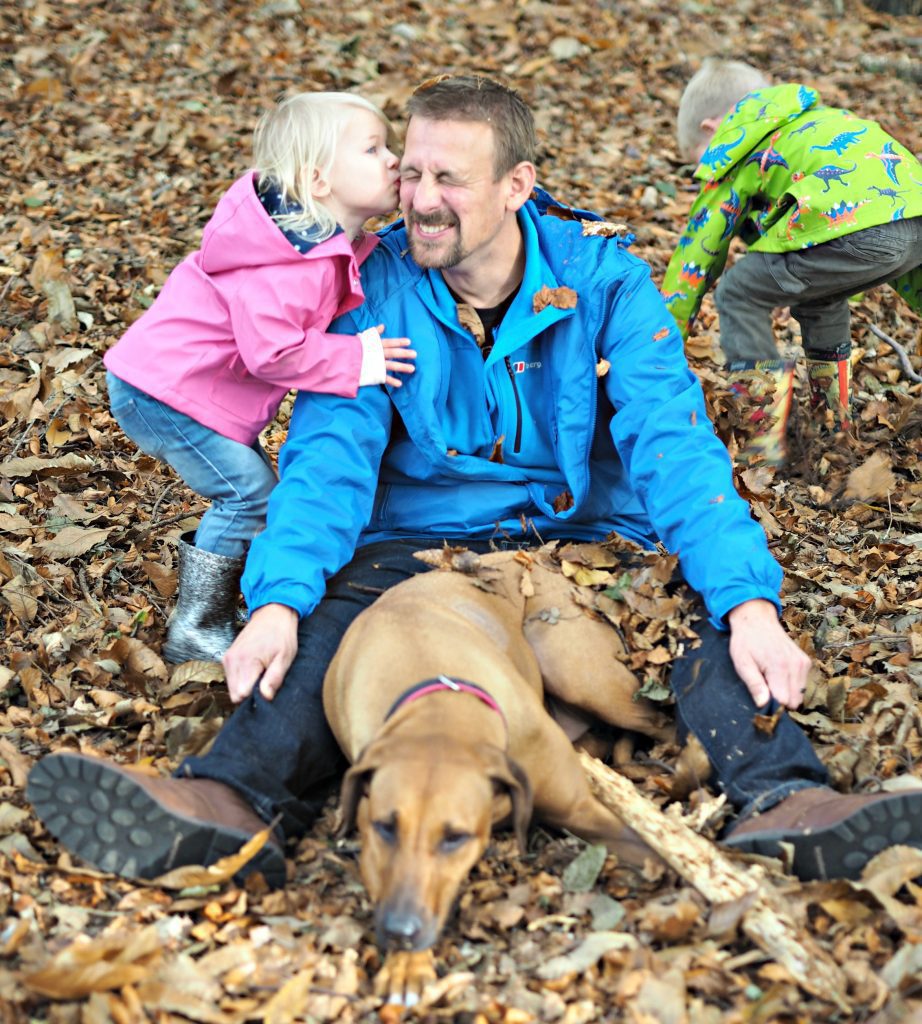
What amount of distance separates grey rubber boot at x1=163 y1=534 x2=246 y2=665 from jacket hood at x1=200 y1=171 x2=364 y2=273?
1.13 meters

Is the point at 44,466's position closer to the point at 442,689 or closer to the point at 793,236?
the point at 442,689

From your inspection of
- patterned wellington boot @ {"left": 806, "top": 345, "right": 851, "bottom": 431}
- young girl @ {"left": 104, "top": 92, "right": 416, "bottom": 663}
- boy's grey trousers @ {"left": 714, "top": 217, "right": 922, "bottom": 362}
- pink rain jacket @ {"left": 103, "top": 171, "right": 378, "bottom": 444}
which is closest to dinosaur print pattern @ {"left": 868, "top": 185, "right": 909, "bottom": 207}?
boy's grey trousers @ {"left": 714, "top": 217, "right": 922, "bottom": 362}

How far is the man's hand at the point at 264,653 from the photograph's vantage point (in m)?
3.68

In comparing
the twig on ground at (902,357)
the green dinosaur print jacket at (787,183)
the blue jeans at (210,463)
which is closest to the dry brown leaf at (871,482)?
the twig on ground at (902,357)

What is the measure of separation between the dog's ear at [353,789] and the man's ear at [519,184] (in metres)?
2.39

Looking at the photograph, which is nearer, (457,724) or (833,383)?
(457,724)

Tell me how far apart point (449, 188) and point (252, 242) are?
0.75m

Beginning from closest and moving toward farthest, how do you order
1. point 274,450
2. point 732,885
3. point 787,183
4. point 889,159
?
point 732,885
point 889,159
point 787,183
point 274,450

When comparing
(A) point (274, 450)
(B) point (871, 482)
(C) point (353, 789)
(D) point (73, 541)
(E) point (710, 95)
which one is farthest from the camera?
(E) point (710, 95)

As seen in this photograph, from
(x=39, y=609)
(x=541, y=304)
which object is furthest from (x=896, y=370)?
(x=39, y=609)

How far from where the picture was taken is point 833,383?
6230mm

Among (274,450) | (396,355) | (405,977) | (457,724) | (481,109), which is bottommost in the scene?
(274,450)

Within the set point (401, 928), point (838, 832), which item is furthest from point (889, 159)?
point (401, 928)

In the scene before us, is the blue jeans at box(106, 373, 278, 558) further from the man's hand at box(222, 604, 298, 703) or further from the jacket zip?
the jacket zip
